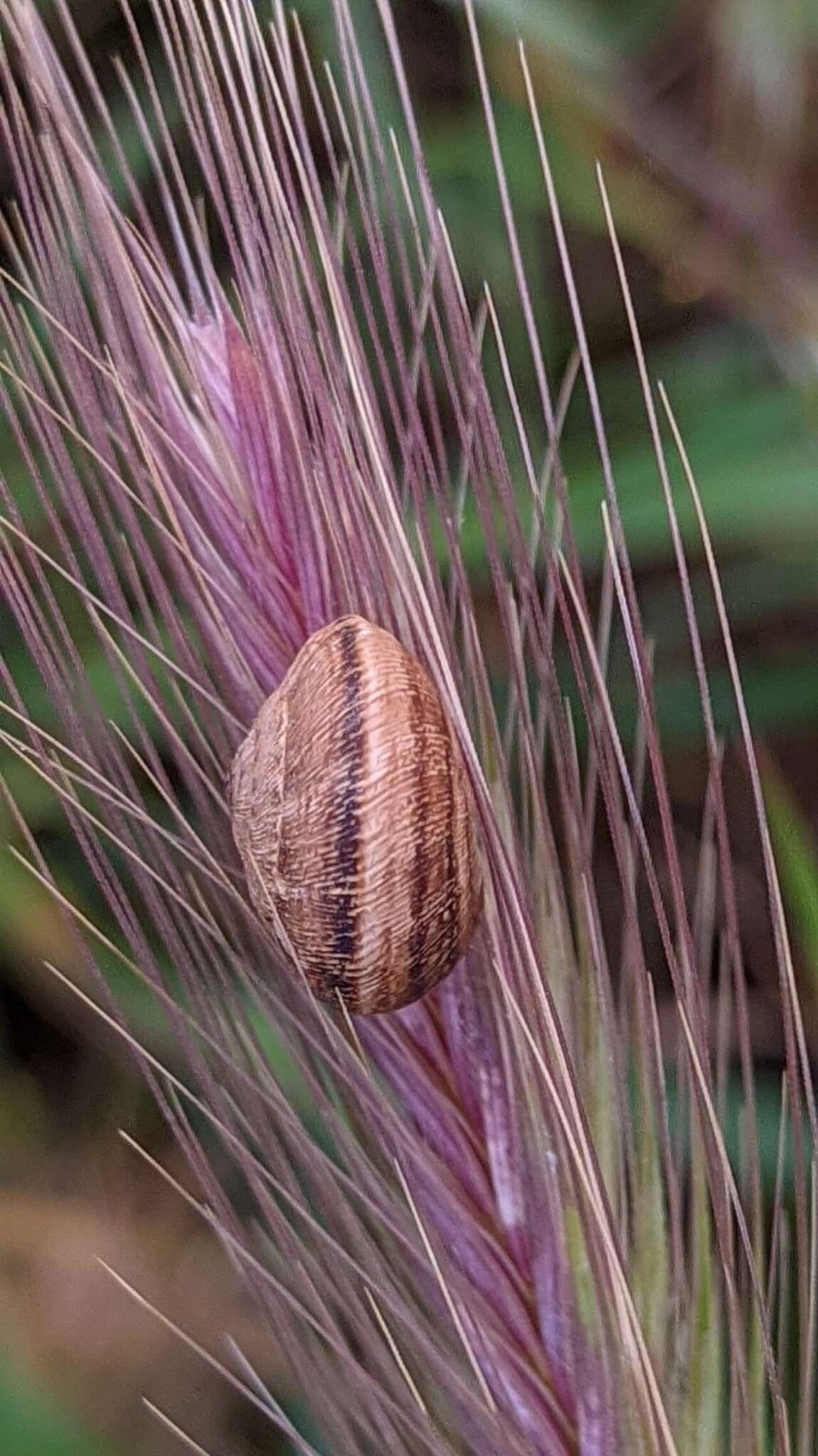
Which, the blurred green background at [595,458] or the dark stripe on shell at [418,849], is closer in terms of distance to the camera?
the dark stripe on shell at [418,849]

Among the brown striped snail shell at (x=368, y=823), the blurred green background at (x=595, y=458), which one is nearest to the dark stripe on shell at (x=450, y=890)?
the brown striped snail shell at (x=368, y=823)

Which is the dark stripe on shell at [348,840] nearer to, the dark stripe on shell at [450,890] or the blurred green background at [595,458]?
the dark stripe on shell at [450,890]

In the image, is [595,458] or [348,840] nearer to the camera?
[348,840]

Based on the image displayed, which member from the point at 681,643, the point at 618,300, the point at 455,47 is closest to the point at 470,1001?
the point at 681,643

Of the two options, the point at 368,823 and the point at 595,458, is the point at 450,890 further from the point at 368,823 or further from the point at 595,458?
the point at 595,458

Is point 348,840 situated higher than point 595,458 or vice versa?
point 595,458

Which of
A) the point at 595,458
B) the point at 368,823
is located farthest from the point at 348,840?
the point at 595,458

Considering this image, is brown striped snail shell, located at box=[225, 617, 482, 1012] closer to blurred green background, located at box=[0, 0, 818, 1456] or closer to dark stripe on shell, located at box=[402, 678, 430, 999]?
dark stripe on shell, located at box=[402, 678, 430, 999]
